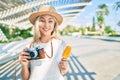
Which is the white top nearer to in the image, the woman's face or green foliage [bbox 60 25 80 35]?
the woman's face

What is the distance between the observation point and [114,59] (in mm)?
4684

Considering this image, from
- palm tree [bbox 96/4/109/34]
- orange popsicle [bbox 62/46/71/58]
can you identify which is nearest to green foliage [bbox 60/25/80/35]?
palm tree [bbox 96/4/109/34]

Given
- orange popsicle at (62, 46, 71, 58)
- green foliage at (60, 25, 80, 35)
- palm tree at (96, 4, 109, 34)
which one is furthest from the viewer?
green foliage at (60, 25, 80, 35)

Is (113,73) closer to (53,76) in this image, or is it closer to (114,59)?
(114,59)

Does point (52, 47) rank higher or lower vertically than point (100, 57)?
higher

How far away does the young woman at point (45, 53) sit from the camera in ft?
4.38

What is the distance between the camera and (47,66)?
1344mm

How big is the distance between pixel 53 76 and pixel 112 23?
2.52 metres

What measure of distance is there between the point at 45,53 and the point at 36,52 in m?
0.05

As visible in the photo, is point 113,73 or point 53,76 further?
point 113,73

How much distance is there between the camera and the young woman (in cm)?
134

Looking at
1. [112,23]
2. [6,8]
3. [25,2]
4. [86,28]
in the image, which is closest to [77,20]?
[86,28]

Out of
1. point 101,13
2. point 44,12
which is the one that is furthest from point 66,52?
point 101,13

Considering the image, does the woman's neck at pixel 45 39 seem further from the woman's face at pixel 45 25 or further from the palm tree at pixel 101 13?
the palm tree at pixel 101 13
